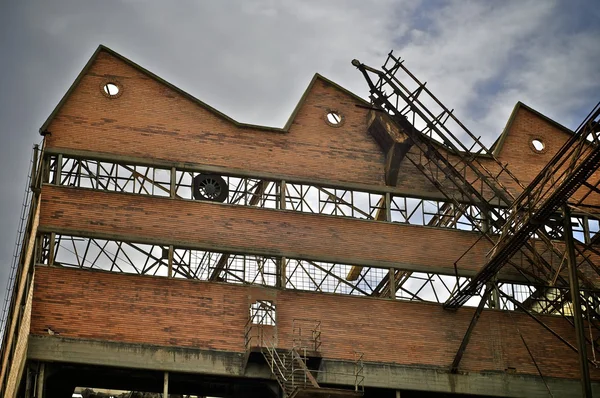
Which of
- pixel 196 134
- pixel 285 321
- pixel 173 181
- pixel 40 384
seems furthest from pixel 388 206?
pixel 40 384

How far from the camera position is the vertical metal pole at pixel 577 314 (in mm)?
32344

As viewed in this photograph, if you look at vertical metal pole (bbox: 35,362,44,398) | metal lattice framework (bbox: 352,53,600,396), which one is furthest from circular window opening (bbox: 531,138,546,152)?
vertical metal pole (bbox: 35,362,44,398)

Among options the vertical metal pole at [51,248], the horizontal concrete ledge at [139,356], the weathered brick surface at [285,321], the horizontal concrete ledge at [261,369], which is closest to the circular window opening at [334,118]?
the weathered brick surface at [285,321]

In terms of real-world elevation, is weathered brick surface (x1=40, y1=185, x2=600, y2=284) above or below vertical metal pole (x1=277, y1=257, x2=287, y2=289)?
above

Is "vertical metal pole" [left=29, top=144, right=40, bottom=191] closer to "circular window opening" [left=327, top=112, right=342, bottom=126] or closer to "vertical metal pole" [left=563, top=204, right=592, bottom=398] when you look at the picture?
"circular window opening" [left=327, top=112, right=342, bottom=126]

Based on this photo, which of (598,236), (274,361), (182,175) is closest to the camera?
(274,361)

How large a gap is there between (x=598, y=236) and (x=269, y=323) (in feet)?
46.5

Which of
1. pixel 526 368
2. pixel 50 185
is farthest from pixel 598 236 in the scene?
pixel 50 185

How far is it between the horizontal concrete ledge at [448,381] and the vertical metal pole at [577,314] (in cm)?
767

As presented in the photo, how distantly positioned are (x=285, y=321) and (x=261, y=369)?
2.16 meters

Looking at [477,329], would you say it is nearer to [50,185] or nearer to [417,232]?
[417,232]

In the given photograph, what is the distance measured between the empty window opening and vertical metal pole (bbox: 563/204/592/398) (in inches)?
440

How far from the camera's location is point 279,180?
138 feet

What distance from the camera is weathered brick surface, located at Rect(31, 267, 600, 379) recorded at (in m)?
37.7
